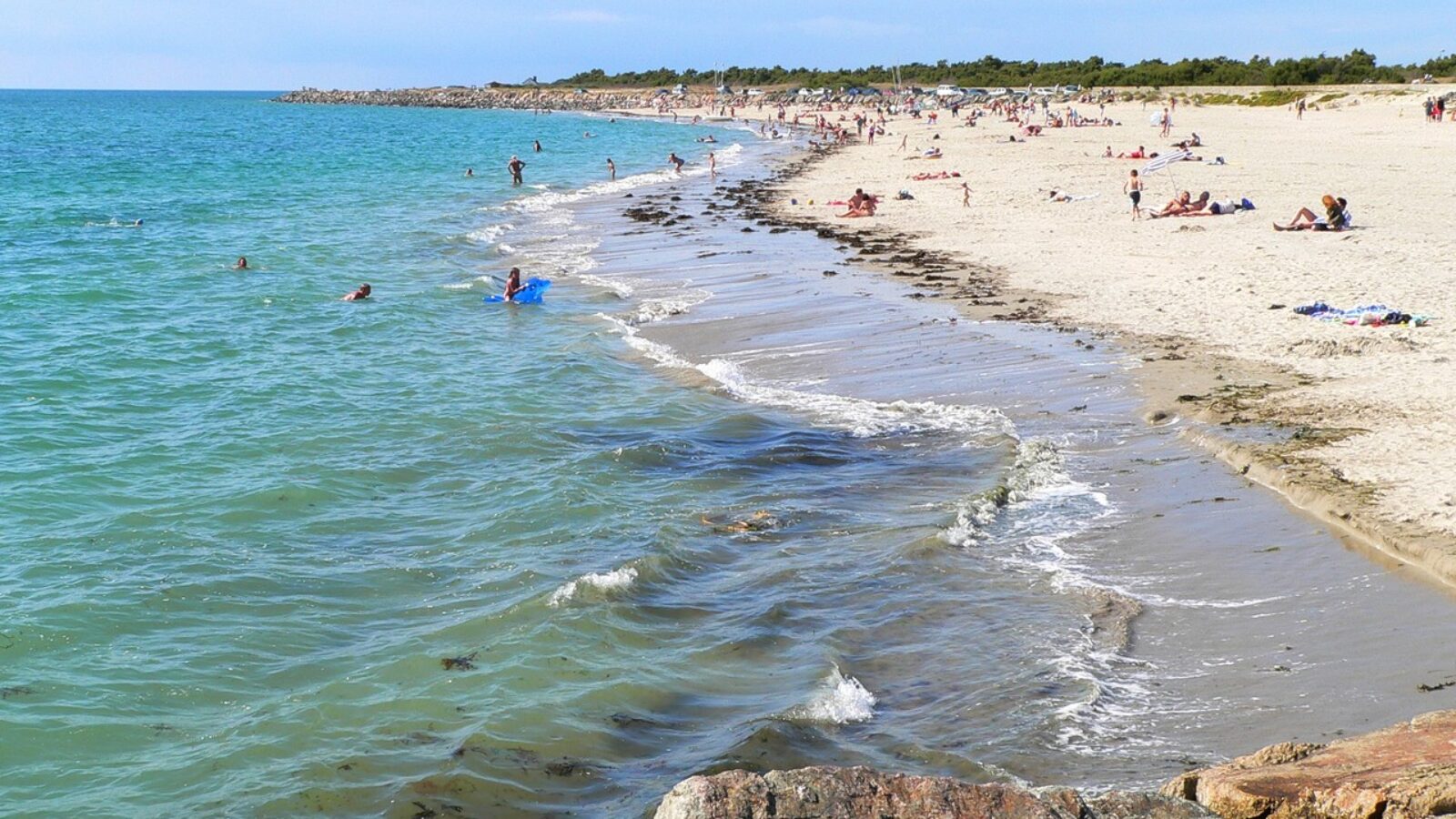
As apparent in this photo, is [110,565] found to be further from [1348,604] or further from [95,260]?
[95,260]

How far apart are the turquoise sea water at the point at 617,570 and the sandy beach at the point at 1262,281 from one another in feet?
2.76

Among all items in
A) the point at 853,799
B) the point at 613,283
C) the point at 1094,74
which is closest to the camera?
the point at 853,799

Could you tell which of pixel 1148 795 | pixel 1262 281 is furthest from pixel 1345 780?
pixel 1262 281

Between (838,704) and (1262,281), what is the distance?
1486 centimetres

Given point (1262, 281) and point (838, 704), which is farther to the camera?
point (1262, 281)

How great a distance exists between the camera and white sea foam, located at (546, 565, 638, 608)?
31.9 ft

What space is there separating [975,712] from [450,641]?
3.94 m

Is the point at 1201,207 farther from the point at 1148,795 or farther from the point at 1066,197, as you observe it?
the point at 1148,795

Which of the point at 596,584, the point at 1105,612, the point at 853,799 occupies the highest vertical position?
the point at 853,799

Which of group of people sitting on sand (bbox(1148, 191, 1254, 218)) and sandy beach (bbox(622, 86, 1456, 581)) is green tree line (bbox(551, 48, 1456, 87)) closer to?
sandy beach (bbox(622, 86, 1456, 581))

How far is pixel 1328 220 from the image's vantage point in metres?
23.8

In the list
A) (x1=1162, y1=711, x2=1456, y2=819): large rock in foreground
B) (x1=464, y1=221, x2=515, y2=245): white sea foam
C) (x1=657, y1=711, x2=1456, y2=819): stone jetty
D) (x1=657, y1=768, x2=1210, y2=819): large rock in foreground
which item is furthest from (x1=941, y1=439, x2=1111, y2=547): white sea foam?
(x1=464, y1=221, x2=515, y2=245): white sea foam

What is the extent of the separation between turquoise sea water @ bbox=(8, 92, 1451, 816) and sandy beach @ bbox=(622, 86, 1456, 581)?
2.76 ft

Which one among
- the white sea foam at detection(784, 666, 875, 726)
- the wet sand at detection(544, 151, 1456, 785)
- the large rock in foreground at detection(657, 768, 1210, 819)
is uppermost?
the large rock in foreground at detection(657, 768, 1210, 819)
